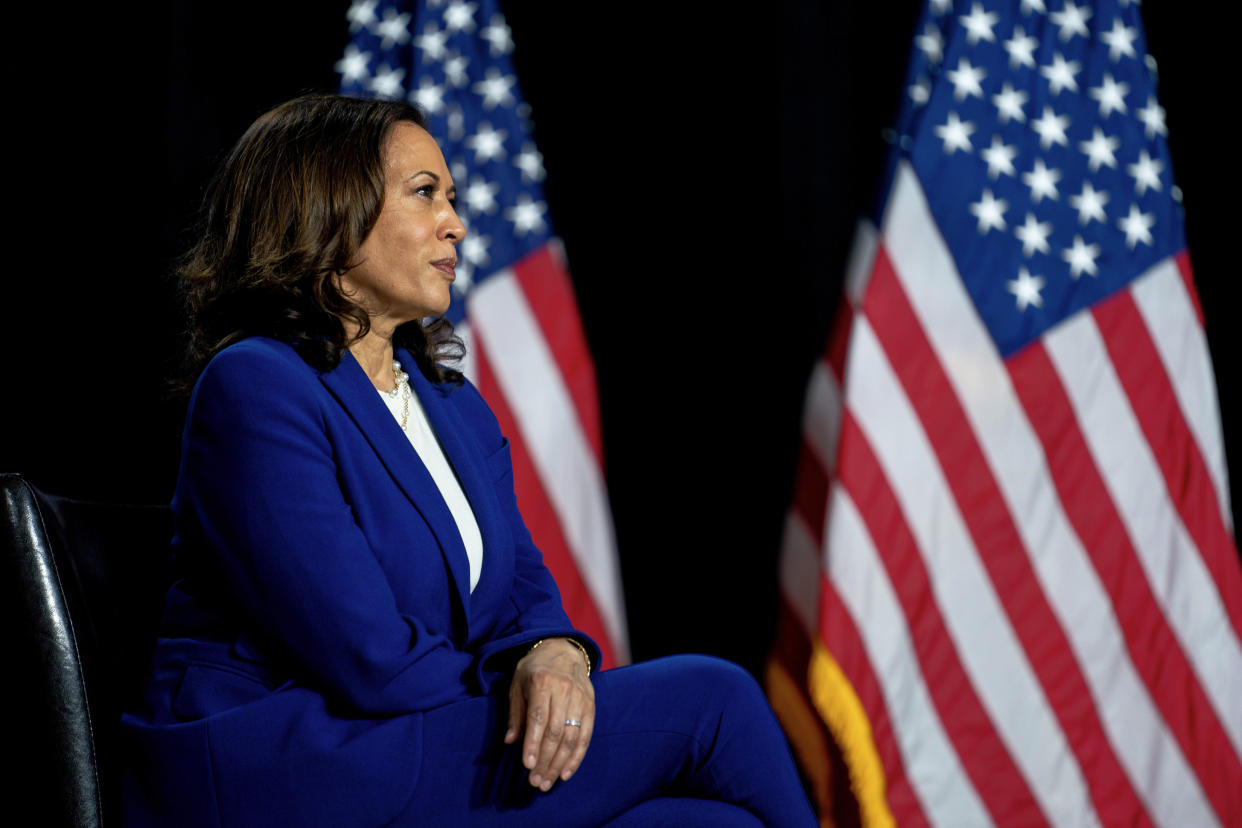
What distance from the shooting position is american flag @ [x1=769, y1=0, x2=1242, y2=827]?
210 cm

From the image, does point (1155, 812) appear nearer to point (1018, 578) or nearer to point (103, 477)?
point (1018, 578)

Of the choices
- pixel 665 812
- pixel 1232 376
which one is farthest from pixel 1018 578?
pixel 665 812

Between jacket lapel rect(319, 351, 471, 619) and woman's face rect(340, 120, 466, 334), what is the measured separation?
159mm

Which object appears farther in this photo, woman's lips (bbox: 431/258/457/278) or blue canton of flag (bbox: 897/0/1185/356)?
blue canton of flag (bbox: 897/0/1185/356)

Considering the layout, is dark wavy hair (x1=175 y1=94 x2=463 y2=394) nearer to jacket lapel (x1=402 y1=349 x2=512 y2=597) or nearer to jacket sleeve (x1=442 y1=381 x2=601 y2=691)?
jacket lapel (x1=402 y1=349 x2=512 y2=597)

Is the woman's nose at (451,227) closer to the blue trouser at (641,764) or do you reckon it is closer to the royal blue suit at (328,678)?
the royal blue suit at (328,678)

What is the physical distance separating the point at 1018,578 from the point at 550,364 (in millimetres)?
1034

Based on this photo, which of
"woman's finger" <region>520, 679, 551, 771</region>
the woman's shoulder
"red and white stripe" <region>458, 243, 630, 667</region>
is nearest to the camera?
"woman's finger" <region>520, 679, 551, 771</region>

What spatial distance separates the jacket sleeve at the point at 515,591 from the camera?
1.12 m

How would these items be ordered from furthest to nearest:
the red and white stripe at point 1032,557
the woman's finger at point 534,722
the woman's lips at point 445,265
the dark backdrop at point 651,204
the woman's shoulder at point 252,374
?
the dark backdrop at point 651,204 < the red and white stripe at point 1032,557 < the woman's lips at point 445,265 < the woman's shoulder at point 252,374 < the woman's finger at point 534,722

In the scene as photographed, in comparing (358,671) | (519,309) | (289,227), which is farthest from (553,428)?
(358,671)

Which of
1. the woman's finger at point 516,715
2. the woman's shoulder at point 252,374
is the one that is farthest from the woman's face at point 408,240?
the woman's finger at point 516,715

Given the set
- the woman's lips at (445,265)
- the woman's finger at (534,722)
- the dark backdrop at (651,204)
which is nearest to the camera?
the woman's finger at (534,722)

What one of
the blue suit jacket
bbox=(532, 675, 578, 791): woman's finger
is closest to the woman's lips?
the blue suit jacket
